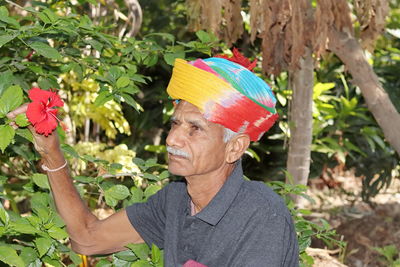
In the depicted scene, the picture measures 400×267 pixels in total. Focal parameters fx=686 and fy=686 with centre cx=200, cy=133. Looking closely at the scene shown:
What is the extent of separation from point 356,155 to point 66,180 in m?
4.03

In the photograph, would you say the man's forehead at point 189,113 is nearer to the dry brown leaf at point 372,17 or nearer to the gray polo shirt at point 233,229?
the gray polo shirt at point 233,229

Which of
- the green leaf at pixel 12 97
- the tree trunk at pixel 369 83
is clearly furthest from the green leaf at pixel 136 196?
the tree trunk at pixel 369 83

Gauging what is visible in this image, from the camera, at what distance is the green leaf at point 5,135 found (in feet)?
6.97

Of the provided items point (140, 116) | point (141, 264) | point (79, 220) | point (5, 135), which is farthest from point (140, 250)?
point (140, 116)

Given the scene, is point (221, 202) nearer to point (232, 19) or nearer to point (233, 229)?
point (233, 229)

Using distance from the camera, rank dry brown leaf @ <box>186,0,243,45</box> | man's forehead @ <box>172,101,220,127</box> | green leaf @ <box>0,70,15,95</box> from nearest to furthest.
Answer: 1. man's forehead @ <box>172,101,220,127</box>
2. green leaf @ <box>0,70,15,95</box>
3. dry brown leaf @ <box>186,0,243,45</box>

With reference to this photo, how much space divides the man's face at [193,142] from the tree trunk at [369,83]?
208cm

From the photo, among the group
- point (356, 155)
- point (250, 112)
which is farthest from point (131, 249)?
point (356, 155)

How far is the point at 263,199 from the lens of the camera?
7.39ft

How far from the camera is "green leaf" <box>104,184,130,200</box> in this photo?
2.75m

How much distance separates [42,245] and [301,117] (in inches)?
94.6

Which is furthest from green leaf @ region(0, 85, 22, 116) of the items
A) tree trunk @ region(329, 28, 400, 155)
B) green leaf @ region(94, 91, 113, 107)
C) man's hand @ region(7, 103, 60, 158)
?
tree trunk @ region(329, 28, 400, 155)

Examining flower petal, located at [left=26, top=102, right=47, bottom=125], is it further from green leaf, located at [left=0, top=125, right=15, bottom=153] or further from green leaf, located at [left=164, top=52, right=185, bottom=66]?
green leaf, located at [left=164, top=52, right=185, bottom=66]

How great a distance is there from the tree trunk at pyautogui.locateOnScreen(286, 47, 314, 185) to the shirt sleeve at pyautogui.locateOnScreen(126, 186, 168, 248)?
1738 mm
